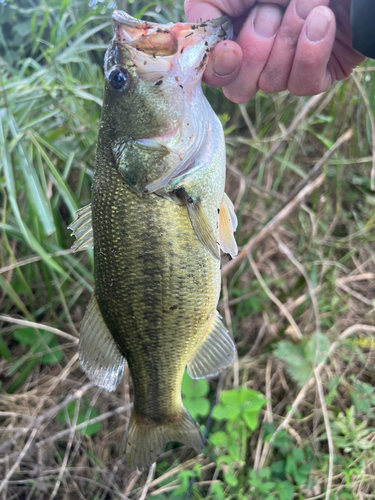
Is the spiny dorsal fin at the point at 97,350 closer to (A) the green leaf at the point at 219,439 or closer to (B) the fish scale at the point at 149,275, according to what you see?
(B) the fish scale at the point at 149,275

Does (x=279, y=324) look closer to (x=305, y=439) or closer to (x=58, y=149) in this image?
(x=305, y=439)

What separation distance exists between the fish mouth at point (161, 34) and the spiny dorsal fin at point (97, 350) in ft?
2.91

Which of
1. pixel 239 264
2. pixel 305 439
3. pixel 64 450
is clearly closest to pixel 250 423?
pixel 305 439

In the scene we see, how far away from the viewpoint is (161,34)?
0.97 meters

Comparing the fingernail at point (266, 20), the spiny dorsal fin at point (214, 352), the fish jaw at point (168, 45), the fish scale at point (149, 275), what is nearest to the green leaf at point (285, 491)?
the spiny dorsal fin at point (214, 352)

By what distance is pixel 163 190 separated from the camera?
1.07 meters

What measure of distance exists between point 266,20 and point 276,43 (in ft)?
0.26

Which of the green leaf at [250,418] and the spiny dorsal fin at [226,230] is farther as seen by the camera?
the green leaf at [250,418]

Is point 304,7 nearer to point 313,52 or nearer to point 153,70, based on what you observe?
point 313,52

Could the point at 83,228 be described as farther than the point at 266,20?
Yes

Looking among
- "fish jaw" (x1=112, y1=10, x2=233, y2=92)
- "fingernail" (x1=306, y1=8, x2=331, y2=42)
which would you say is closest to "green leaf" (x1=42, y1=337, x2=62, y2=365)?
"fish jaw" (x1=112, y1=10, x2=233, y2=92)

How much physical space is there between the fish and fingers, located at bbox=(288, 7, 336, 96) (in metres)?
0.26

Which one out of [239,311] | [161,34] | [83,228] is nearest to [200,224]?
[83,228]

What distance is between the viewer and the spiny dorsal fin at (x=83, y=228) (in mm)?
1184
